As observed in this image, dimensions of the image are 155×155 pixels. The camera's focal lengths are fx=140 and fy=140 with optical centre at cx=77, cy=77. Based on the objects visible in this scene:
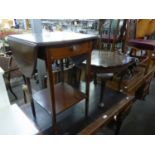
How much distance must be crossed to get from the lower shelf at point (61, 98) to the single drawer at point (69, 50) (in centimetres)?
40

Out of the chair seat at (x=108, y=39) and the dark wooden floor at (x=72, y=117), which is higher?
the chair seat at (x=108, y=39)

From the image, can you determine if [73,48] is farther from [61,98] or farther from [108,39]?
[108,39]

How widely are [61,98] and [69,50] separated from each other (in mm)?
469

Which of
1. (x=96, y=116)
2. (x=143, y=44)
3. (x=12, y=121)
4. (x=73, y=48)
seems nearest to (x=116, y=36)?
Result: (x=143, y=44)

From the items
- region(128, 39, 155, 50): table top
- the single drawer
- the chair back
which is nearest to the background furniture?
the chair back

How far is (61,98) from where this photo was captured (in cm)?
117

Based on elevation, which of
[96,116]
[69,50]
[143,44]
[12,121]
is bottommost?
[96,116]

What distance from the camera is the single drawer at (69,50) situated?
2.55ft

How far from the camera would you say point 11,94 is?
2.52 meters

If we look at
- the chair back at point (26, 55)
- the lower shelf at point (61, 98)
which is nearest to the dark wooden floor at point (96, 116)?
the lower shelf at point (61, 98)

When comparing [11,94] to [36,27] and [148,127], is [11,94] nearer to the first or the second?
[36,27]

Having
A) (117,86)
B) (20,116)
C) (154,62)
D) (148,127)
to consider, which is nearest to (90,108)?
(20,116)

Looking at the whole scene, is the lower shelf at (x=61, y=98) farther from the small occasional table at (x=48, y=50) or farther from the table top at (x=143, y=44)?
the table top at (x=143, y=44)

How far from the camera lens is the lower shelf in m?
1.05
